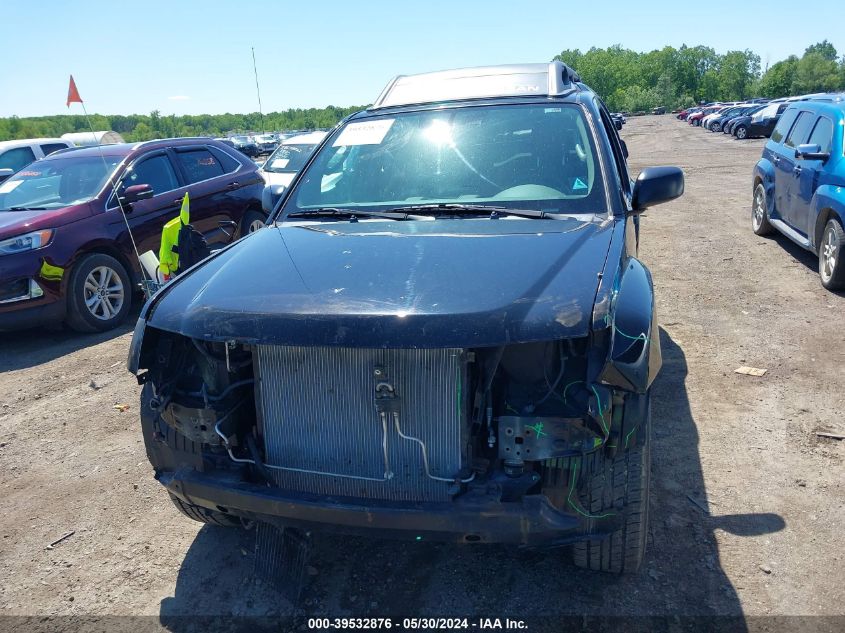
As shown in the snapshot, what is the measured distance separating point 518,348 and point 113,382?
410 cm

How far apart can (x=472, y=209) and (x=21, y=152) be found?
12.0 meters

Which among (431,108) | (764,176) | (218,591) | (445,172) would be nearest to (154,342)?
(218,591)

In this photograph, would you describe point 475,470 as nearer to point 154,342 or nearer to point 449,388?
point 449,388

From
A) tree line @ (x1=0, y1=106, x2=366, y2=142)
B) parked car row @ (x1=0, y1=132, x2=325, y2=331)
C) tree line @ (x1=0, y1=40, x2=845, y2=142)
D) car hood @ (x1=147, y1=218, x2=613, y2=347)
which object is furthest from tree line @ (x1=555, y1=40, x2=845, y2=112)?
car hood @ (x1=147, y1=218, x2=613, y2=347)

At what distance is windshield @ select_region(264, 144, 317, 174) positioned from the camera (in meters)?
11.5

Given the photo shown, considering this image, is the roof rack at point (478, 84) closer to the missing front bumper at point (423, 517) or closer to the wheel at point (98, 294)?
the missing front bumper at point (423, 517)

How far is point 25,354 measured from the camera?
20.8 ft

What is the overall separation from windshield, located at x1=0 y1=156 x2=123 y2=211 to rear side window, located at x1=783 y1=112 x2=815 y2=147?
765cm

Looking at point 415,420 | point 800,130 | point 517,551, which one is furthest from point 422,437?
point 800,130

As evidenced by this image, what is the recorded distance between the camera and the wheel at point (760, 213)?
8673 mm

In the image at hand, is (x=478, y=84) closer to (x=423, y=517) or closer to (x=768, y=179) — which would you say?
(x=423, y=517)

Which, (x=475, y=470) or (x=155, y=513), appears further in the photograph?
(x=155, y=513)

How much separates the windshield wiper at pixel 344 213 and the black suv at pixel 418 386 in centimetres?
34

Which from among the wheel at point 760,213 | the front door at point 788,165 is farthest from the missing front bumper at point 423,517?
the wheel at point 760,213
